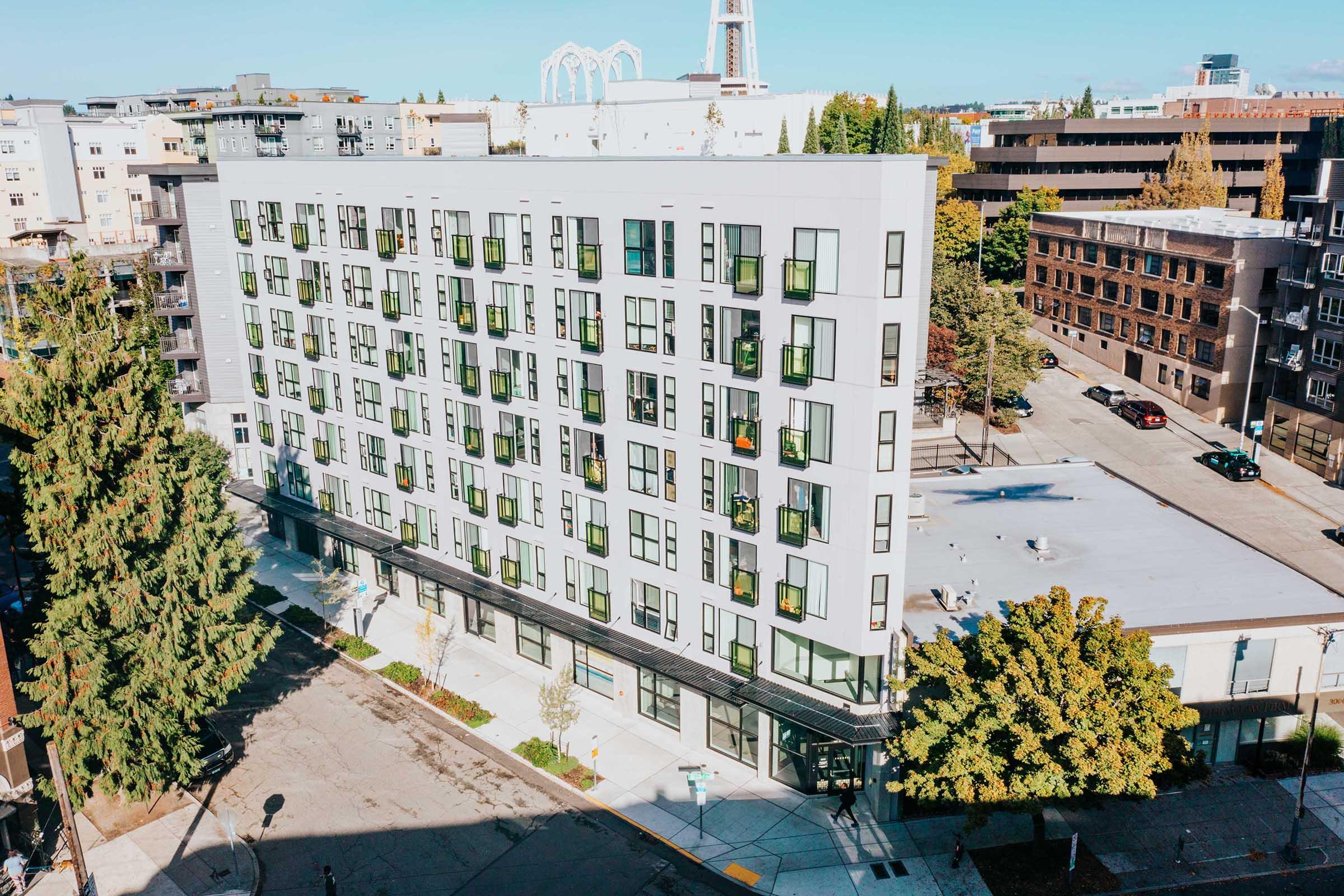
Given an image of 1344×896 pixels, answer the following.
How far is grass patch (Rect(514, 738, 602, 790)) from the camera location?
39.7 m

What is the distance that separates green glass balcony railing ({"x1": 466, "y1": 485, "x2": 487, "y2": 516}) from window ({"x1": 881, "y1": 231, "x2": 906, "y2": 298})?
908 inches

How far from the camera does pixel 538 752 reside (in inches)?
1624

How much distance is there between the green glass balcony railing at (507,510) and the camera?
153ft

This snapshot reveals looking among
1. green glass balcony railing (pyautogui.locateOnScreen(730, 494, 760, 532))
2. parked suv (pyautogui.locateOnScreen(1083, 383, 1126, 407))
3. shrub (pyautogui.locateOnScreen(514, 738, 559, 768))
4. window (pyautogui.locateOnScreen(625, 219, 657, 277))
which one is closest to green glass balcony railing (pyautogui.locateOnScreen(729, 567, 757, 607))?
green glass balcony railing (pyautogui.locateOnScreen(730, 494, 760, 532))

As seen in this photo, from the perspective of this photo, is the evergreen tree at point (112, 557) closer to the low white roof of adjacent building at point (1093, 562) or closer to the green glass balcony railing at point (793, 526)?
Result: the green glass balcony railing at point (793, 526)

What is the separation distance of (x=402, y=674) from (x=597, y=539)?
12.1 meters

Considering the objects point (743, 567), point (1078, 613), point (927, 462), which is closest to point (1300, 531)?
point (927, 462)

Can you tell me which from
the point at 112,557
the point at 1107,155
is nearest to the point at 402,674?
the point at 112,557

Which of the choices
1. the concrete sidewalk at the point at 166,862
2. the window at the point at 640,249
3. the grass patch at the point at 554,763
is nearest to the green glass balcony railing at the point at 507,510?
the grass patch at the point at 554,763

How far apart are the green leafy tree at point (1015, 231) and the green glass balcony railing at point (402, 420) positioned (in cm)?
8043

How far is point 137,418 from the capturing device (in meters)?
36.0

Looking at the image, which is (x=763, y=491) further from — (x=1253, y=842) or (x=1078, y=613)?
(x=1253, y=842)

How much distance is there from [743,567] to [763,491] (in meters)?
3.27

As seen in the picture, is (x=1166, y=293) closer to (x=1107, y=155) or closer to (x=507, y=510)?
(x=1107, y=155)
